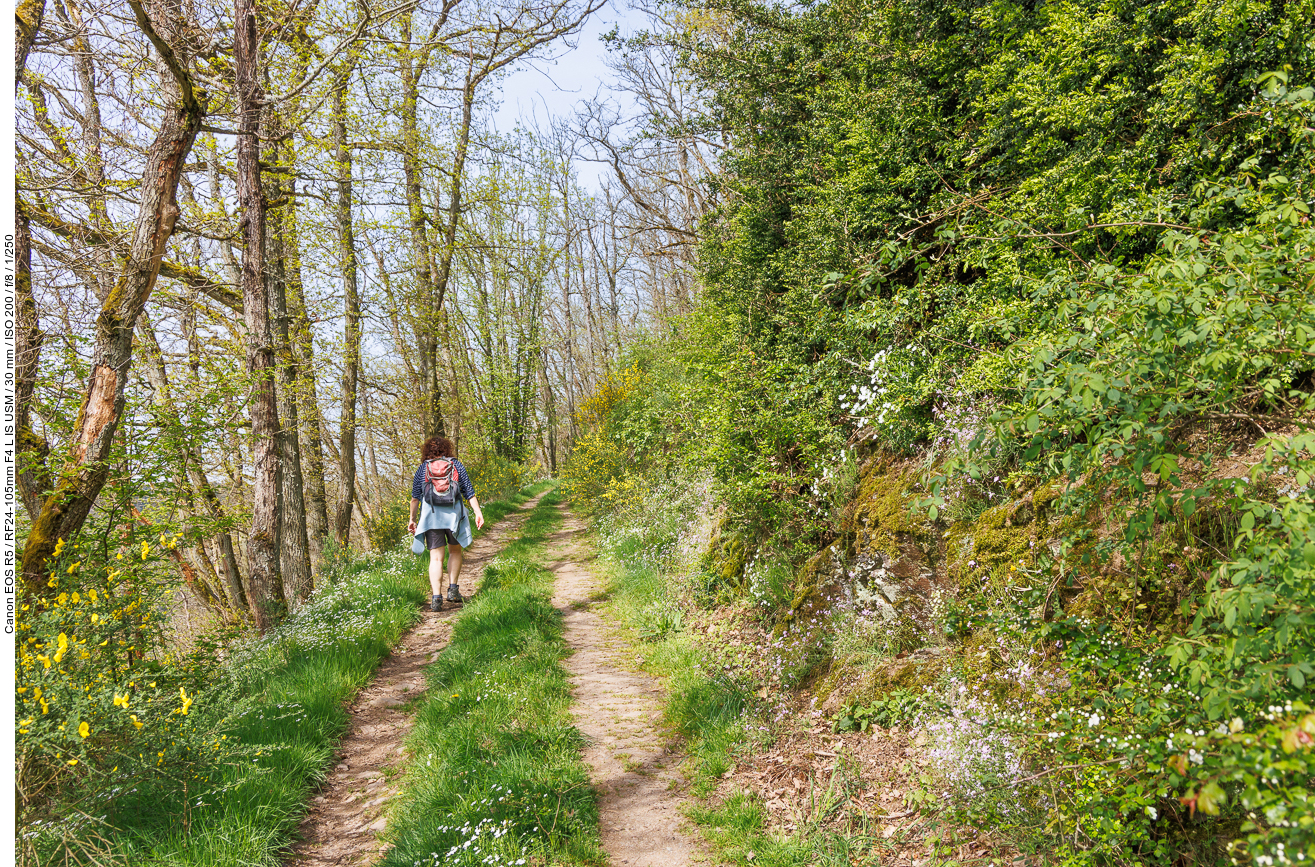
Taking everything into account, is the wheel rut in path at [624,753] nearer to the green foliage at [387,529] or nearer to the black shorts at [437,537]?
the black shorts at [437,537]

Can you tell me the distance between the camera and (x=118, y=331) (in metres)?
A: 5.19

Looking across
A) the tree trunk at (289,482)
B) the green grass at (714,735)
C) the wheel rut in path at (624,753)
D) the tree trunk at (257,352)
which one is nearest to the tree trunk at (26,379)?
the tree trunk at (257,352)

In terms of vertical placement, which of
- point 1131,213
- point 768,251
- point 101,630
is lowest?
point 101,630

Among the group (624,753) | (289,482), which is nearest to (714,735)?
(624,753)

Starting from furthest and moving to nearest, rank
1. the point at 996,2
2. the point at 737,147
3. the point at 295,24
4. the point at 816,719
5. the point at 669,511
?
the point at 669,511 < the point at 737,147 < the point at 295,24 < the point at 996,2 < the point at 816,719

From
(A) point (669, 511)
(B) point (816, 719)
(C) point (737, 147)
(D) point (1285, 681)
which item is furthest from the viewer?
(A) point (669, 511)

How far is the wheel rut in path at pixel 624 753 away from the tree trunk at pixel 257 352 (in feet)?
12.0

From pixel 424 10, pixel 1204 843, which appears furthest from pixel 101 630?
pixel 424 10

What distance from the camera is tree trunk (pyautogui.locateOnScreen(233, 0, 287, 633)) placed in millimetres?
6742

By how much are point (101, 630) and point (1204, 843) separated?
18.8 feet

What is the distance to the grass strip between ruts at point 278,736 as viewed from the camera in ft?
10.6

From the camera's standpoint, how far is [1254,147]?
3324 millimetres

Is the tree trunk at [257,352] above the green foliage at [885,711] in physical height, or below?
above

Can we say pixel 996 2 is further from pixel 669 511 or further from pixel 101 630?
pixel 101 630
